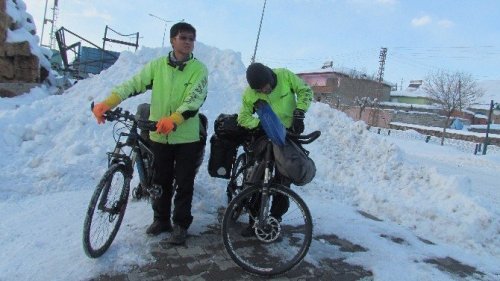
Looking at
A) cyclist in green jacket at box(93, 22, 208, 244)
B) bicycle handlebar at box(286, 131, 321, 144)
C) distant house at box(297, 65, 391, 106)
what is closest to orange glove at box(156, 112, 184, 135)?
cyclist in green jacket at box(93, 22, 208, 244)

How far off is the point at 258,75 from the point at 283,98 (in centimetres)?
40

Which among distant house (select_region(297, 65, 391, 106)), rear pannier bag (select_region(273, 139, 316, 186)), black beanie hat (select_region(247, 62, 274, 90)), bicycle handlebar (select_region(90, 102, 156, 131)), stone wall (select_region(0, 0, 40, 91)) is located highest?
distant house (select_region(297, 65, 391, 106))

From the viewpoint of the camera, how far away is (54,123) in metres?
6.96

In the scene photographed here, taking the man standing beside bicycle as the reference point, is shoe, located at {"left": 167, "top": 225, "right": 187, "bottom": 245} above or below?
below

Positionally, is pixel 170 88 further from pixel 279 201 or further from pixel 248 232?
pixel 248 232

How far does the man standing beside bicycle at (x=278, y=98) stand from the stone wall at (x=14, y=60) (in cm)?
1133

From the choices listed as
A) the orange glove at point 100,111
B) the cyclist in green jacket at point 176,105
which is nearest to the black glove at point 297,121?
the cyclist in green jacket at point 176,105

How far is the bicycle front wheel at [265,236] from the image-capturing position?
347 cm

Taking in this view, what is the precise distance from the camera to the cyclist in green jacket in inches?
148

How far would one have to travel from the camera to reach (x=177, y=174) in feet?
13.0

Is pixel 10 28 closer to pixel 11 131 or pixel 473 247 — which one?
pixel 11 131

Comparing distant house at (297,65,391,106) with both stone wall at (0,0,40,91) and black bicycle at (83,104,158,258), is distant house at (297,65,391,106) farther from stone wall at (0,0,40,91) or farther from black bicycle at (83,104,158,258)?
black bicycle at (83,104,158,258)

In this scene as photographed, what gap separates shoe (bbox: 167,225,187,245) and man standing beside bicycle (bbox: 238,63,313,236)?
0.59 meters

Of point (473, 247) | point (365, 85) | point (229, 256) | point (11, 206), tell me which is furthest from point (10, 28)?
point (365, 85)
